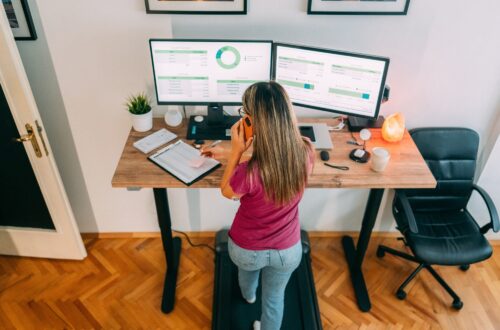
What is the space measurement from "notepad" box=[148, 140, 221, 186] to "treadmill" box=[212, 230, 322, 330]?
914mm

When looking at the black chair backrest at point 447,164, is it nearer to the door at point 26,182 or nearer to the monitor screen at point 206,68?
the monitor screen at point 206,68

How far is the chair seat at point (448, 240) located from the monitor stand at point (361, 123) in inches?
26.0

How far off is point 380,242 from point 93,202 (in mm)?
2036

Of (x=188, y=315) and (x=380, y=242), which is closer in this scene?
(x=188, y=315)

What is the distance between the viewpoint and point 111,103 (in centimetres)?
250

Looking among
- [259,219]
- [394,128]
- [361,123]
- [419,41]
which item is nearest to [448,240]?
[394,128]

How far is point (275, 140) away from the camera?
5.17 ft

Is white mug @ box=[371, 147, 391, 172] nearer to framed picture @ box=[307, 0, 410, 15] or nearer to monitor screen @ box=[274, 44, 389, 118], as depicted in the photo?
monitor screen @ box=[274, 44, 389, 118]

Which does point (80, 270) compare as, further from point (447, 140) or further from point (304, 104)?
point (447, 140)

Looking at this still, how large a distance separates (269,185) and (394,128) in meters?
1.06

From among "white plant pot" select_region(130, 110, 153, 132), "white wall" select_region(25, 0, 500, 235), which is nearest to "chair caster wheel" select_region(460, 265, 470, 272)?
"white wall" select_region(25, 0, 500, 235)

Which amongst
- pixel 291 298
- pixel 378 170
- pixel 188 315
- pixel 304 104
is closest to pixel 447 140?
pixel 378 170

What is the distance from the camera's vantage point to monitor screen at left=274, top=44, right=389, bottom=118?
7.17 feet

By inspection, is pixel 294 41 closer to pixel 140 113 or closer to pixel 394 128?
pixel 394 128
